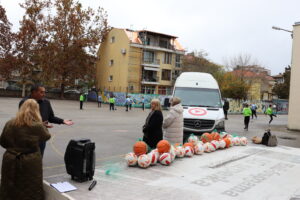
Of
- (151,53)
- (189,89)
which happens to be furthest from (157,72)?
(189,89)

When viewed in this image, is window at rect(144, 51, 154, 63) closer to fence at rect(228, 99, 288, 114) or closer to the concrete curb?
fence at rect(228, 99, 288, 114)

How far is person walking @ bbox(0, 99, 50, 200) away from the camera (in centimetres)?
391

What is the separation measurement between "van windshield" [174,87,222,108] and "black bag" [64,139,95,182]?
6.79m

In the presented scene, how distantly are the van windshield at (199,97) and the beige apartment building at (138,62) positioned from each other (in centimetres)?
3247

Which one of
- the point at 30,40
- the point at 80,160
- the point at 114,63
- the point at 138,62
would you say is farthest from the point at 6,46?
the point at 80,160

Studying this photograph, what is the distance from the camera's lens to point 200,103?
1143 cm

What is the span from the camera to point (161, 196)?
4.79 m

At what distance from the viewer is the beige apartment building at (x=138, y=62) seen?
45031 mm

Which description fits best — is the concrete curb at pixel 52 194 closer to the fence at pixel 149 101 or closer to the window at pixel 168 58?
the fence at pixel 149 101

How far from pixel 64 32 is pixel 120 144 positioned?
36257 millimetres

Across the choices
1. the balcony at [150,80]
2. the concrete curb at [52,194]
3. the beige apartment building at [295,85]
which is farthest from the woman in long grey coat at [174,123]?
the balcony at [150,80]

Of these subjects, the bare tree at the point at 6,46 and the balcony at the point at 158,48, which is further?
the balcony at the point at 158,48

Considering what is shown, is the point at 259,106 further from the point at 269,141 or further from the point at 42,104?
the point at 42,104

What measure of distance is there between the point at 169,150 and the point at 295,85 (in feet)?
52.0
